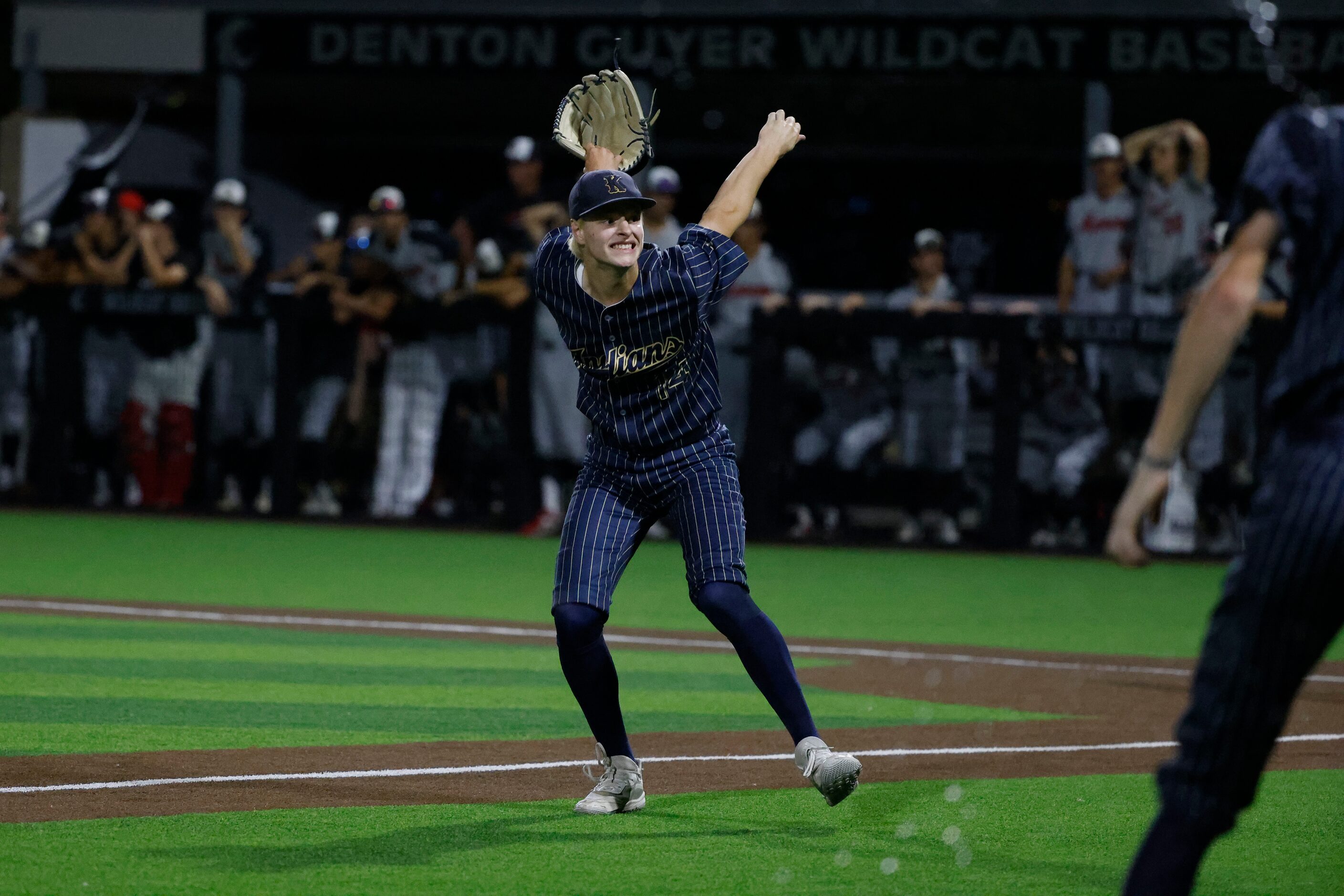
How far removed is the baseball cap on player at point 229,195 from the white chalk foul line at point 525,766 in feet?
36.7

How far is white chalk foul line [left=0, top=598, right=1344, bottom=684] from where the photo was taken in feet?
31.4

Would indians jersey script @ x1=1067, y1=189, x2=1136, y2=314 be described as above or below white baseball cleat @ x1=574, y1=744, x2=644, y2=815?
above

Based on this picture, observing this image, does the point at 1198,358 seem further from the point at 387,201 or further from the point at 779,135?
the point at 387,201

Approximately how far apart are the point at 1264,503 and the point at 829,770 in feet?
7.14

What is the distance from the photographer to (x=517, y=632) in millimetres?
10422

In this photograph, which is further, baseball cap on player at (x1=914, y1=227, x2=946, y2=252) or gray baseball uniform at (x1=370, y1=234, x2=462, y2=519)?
gray baseball uniform at (x1=370, y1=234, x2=462, y2=519)

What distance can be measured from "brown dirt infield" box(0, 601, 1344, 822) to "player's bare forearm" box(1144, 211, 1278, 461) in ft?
9.97

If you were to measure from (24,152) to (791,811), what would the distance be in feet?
63.6

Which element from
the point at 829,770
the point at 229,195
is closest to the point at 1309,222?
the point at 829,770

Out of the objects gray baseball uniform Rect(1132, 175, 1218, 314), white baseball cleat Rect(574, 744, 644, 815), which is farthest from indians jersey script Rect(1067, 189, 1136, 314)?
white baseball cleat Rect(574, 744, 644, 815)

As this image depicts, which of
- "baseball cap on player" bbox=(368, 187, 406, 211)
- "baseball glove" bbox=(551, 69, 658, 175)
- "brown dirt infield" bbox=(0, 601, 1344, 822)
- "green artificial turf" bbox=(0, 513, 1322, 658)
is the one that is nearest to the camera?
"brown dirt infield" bbox=(0, 601, 1344, 822)

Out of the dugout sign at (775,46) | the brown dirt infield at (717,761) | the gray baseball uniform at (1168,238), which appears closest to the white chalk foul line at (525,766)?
the brown dirt infield at (717,761)

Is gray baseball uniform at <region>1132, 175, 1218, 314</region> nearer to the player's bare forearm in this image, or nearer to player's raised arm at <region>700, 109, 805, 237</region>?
player's raised arm at <region>700, 109, 805, 237</region>

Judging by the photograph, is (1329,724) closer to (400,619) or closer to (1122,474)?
(400,619)
